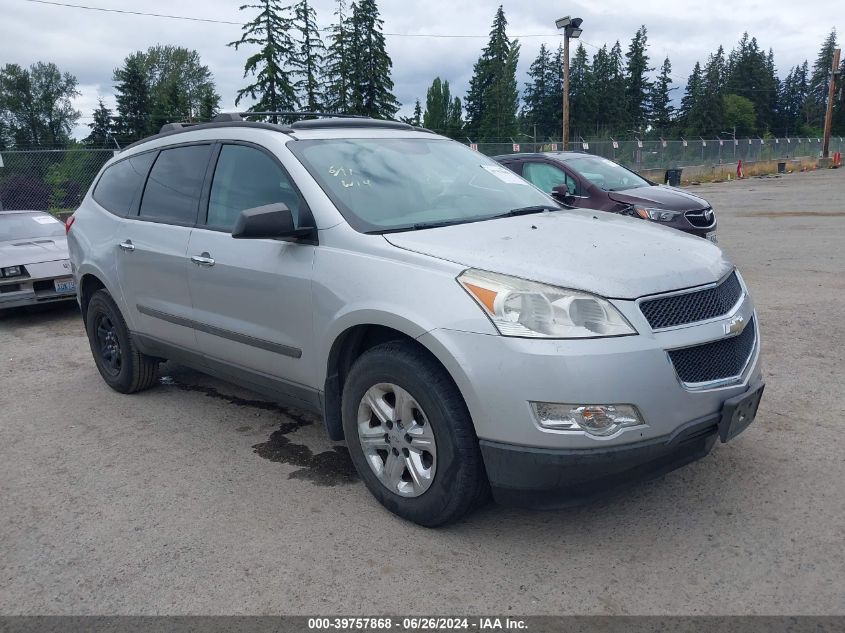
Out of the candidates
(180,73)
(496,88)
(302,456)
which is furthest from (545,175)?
(180,73)

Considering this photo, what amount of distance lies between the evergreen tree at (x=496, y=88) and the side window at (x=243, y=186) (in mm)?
66709

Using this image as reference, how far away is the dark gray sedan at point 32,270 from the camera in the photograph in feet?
25.5

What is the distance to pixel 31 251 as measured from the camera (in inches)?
324

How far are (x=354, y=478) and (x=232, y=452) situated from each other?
86 centimetres

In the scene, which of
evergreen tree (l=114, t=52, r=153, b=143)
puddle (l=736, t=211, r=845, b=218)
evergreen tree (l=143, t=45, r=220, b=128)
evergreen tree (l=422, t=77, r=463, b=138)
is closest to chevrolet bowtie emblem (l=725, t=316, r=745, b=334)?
puddle (l=736, t=211, r=845, b=218)

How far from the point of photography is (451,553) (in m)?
3.00

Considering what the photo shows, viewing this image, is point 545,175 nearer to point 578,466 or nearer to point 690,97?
point 578,466

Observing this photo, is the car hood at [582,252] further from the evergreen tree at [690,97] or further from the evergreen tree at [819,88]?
the evergreen tree at [819,88]

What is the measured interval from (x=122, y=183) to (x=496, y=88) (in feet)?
229

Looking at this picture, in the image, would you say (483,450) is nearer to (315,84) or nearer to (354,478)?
(354,478)

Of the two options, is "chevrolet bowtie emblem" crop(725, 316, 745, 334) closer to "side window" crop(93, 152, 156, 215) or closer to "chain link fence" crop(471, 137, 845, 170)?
"side window" crop(93, 152, 156, 215)

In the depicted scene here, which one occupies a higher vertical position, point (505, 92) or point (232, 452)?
point (505, 92)

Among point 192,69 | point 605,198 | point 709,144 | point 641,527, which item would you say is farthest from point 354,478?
point 192,69

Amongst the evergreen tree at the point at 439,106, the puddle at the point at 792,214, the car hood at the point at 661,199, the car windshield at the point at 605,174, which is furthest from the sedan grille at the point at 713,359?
the evergreen tree at the point at 439,106
